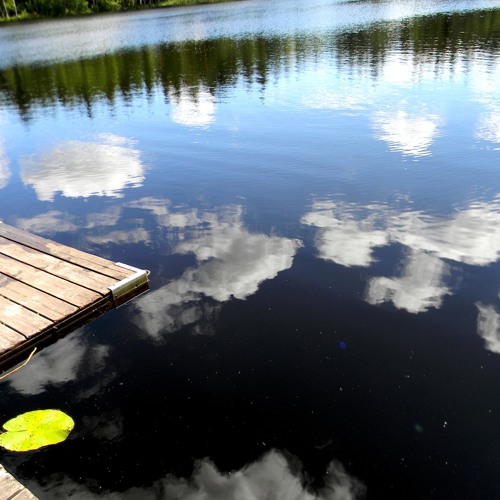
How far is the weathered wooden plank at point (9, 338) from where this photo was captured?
24.5 ft

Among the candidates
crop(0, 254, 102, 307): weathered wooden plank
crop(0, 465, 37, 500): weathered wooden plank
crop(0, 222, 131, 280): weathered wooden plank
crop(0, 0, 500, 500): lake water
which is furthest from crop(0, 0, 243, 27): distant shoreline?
crop(0, 465, 37, 500): weathered wooden plank

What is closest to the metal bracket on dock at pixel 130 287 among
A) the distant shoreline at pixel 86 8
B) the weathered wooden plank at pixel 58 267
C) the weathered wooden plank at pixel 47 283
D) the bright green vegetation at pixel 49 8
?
the weathered wooden plank at pixel 58 267

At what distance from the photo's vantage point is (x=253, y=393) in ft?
21.8

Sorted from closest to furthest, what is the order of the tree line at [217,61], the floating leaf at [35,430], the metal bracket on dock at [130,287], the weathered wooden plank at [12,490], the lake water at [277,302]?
1. the weathered wooden plank at [12,490]
2. the lake water at [277,302]
3. the floating leaf at [35,430]
4. the metal bracket on dock at [130,287]
5. the tree line at [217,61]

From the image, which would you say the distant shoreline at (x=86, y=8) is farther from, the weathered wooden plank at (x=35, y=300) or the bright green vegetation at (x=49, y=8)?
the weathered wooden plank at (x=35, y=300)

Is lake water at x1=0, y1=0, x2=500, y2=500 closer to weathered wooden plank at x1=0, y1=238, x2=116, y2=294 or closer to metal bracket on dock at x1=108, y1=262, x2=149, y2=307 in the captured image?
metal bracket on dock at x1=108, y1=262, x2=149, y2=307

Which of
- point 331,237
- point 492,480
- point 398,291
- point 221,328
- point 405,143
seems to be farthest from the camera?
point 405,143

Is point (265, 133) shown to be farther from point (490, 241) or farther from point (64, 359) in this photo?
point (64, 359)

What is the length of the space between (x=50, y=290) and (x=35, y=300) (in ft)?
1.21

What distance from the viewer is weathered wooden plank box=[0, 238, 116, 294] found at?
916 centimetres

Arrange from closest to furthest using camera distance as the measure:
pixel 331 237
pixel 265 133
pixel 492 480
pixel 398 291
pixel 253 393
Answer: pixel 492 480 → pixel 253 393 → pixel 398 291 → pixel 331 237 → pixel 265 133

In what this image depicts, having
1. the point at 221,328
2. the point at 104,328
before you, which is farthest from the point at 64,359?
the point at 221,328

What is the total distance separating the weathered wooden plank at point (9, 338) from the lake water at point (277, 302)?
1.42ft

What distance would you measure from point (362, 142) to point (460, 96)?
31.9ft
